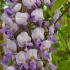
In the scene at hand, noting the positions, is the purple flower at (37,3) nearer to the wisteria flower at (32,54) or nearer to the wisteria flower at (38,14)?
the wisteria flower at (38,14)

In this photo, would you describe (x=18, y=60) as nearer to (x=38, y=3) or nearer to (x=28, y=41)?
(x=28, y=41)

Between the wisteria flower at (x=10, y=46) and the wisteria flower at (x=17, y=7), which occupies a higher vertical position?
the wisteria flower at (x=17, y=7)

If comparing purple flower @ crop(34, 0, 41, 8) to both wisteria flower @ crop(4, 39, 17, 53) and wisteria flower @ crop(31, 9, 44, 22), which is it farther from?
wisteria flower @ crop(4, 39, 17, 53)

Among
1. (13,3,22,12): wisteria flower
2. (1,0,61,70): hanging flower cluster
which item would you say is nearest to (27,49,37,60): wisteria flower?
(1,0,61,70): hanging flower cluster

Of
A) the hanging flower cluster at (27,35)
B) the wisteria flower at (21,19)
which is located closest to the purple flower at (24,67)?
the hanging flower cluster at (27,35)

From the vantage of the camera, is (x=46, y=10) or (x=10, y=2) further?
(x=46, y=10)

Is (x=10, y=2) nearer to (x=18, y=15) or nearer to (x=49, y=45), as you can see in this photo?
(x=18, y=15)

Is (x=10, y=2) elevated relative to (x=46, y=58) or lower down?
elevated

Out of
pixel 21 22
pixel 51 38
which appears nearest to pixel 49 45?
pixel 51 38
